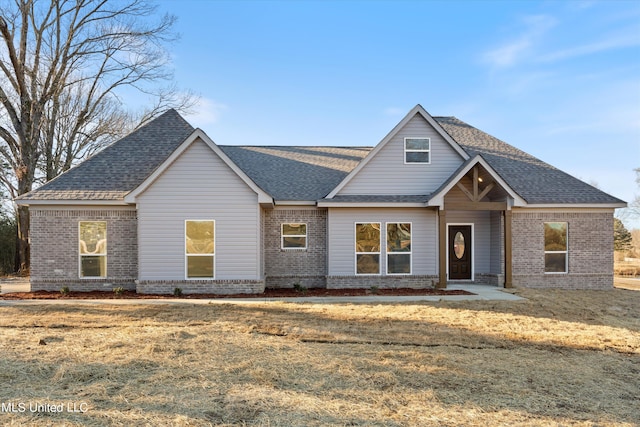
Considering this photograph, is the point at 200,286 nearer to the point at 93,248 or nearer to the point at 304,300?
the point at 304,300

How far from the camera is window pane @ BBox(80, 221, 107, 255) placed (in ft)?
44.4

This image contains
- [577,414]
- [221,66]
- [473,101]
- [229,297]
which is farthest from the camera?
[473,101]

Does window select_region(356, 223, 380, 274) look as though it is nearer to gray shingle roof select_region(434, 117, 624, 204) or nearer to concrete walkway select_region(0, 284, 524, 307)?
concrete walkway select_region(0, 284, 524, 307)

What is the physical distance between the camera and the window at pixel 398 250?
14.5 meters

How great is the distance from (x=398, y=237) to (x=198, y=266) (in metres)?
7.18

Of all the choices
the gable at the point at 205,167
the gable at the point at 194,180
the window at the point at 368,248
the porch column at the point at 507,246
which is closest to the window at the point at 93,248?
the gable at the point at 205,167

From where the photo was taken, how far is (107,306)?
35.6 ft

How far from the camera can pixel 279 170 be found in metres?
17.0

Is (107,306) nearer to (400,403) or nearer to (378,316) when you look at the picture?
(378,316)

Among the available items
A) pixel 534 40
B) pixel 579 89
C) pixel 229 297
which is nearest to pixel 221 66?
pixel 229 297

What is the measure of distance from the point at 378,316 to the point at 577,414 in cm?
533

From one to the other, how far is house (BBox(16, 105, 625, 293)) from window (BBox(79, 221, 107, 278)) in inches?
1.4

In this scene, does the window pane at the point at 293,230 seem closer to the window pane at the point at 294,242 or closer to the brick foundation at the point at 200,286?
the window pane at the point at 294,242

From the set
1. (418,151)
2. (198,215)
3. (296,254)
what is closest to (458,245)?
(418,151)
